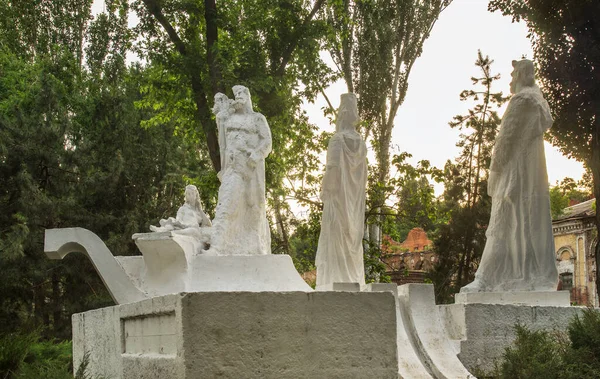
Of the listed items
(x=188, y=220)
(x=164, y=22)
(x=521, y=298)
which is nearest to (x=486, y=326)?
(x=521, y=298)

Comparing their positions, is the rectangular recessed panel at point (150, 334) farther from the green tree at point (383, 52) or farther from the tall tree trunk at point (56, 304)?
the green tree at point (383, 52)

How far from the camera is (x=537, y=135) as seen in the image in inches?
400

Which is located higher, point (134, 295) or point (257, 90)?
point (257, 90)

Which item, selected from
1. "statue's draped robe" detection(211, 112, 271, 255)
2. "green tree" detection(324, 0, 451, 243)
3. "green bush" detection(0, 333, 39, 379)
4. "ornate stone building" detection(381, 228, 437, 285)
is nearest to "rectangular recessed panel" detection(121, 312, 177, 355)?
"green bush" detection(0, 333, 39, 379)

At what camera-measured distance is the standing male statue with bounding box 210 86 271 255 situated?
10.0m

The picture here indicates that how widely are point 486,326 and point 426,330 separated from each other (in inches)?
35.6

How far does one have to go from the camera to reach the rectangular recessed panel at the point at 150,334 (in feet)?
19.0

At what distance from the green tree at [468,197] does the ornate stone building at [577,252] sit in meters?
11.3

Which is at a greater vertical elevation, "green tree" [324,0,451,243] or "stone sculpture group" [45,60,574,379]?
"green tree" [324,0,451,243]

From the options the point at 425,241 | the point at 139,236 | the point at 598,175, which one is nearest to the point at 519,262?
the point at 139,236

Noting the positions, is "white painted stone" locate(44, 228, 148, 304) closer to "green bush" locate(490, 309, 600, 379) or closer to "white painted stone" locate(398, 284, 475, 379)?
"white painted stone" locate(398, 284, 475, 379)

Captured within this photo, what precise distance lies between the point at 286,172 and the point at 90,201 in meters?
5.35

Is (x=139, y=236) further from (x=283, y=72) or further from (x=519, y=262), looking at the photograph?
(x=283, y=72)

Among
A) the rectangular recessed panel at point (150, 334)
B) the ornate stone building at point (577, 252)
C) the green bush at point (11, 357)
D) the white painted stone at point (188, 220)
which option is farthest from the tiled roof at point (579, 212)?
the green bush at point (11, 357)
